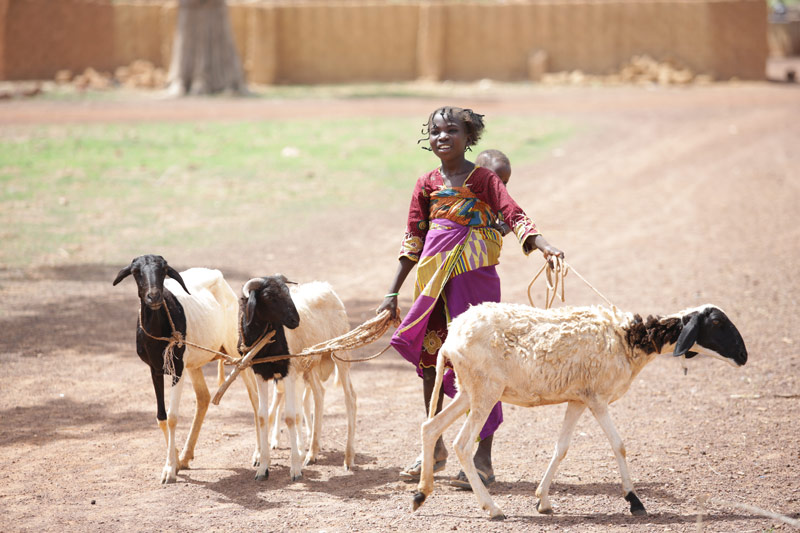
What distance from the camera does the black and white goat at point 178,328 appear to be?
600 centimetres

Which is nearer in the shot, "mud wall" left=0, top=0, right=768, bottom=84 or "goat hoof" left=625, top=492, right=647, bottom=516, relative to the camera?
"goat hoof" left=625, top=492, right=647, bottom=516

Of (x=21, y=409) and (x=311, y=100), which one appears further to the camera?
(x=311, y=100)

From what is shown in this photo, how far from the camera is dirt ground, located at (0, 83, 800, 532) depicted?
5.58 metres

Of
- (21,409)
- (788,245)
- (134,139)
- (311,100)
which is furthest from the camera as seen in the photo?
(311,100)

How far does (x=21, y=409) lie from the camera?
7570 mm

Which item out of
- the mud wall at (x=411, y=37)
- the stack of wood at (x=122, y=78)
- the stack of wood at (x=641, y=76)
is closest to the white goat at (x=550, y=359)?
the stack of wood at (x=641, y=76)

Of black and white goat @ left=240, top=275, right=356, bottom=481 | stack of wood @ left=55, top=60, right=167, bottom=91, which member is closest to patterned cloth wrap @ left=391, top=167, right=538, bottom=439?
black and white goat @ left=240, top=275, right=356, bottom=481

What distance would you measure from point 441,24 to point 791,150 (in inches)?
633

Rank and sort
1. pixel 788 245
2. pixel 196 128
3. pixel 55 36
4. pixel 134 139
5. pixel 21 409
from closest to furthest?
pixel 21 409 → pixel 788 245 → pixel 134 139 → pixel 196 128 → pixel 55 36

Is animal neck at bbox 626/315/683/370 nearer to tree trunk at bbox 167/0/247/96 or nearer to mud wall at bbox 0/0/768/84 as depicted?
tree trunk at bbox 167/0/247/96

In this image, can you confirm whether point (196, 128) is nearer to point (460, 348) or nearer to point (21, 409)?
point (21, 409)

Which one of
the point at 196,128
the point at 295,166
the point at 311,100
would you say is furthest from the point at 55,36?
the point at 295,166

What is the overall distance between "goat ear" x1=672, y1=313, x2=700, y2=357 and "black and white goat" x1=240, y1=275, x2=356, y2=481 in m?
2.36

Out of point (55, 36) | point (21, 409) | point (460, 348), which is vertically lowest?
point (21, 409)
